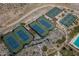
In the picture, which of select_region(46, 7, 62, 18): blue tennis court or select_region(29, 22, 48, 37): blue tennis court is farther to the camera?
select_region(46, 7, 62, 18): blue tennis court

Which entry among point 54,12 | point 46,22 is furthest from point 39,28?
point 54,12

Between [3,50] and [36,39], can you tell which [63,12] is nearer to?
[36,39]

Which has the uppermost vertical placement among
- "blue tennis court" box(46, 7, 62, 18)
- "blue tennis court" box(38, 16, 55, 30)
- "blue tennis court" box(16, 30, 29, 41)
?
"blue tennis court" box(46, 7, 62, 18)

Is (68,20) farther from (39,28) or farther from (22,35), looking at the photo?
(22,35)

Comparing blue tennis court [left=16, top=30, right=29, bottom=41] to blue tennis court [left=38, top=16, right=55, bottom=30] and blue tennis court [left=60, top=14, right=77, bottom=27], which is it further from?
blue tennis court [left=60, top=14, right=77, bottom=27]

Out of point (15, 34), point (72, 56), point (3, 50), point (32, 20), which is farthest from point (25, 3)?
point (72, 56)

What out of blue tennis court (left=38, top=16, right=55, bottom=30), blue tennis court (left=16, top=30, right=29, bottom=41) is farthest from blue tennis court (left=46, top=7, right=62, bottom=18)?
blue tennis court (left=16, top=30, right=29, bottom=41)

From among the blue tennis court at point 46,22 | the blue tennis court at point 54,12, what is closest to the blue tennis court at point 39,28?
the blue tennis court at point 46,22
